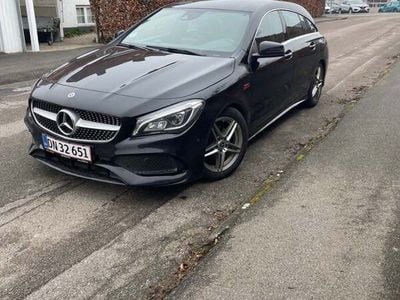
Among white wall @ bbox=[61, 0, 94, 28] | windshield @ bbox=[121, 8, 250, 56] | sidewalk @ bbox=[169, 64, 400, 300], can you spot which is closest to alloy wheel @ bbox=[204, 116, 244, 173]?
sidewalk @ bbox=[169, 64, 400, 300]

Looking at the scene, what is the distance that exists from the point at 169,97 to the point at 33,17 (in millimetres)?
11646

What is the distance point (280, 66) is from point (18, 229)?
133 inches

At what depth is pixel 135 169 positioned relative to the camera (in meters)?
3.74

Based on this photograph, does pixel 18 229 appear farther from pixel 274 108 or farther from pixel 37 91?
pixel 274 108

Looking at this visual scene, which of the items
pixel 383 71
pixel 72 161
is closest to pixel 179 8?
pixel 72 161

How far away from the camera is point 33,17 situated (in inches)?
544

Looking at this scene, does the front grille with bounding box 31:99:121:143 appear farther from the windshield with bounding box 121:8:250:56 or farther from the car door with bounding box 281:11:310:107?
the car door with bounding box 281:11:310:107

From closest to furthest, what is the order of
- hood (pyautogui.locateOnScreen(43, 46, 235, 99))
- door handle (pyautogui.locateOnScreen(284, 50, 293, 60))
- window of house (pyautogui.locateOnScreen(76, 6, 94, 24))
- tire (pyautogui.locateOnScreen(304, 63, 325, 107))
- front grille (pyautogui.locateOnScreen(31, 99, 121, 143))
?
front grille (pyautogui.locateOnScreen(31, 99, 121, 143)) → hood (pyautogui.locateOnScreen(43, 46, 235, 99)) → door handle (pyautogui.locateOnScreen(284, 50, 293, 60)) → tire (pyautogui.locateOnScreen(304, 63, 325, 107)) → window of house (pyautogui.locateOnScreen(76, 6, 94, 24))

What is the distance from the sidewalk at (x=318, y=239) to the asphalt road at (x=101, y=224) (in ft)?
0.78

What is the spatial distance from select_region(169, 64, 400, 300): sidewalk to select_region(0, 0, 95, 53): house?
10923 mm

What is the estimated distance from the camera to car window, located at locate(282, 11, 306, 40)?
5897mm

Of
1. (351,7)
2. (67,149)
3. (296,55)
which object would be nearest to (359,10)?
(351,7)

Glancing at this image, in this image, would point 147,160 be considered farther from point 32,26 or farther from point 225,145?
point 32,26

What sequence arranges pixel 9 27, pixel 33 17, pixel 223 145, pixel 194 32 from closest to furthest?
1. pixel 223 145
2. pixel 194 32
3. pixel 9 27
4. pixel 33 17
